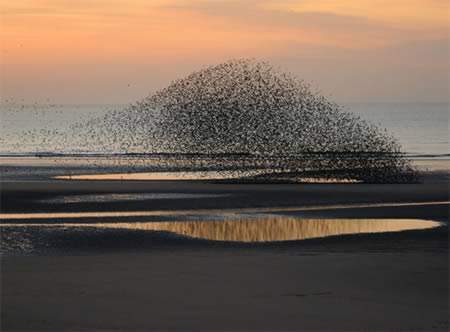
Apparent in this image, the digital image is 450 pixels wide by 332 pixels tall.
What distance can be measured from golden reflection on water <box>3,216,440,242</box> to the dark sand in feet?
2.41

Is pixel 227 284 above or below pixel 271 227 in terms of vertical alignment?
below

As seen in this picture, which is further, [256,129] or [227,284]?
[256,129]

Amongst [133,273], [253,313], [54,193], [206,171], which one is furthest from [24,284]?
[206,171]

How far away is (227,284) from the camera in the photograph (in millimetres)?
16703

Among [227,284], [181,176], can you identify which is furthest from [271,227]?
[181,176]

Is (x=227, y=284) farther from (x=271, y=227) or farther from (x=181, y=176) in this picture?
(x=181, y=176)

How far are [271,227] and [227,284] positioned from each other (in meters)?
8.35

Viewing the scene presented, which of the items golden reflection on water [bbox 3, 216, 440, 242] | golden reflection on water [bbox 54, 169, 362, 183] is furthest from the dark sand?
golden reflection on water [bbox 54, 169, 362, 183]

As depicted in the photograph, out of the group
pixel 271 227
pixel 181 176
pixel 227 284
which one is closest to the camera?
pixel 227 284

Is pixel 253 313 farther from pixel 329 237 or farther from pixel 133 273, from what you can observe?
pixel 329 237

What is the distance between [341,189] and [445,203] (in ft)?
15.4

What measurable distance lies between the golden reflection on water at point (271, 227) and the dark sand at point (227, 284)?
28.9 inches

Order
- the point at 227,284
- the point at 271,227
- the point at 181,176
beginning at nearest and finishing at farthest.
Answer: the point at 227,284 → the point at 271,227 → the point at 181,176

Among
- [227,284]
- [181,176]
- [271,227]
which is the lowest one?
[227,284]
